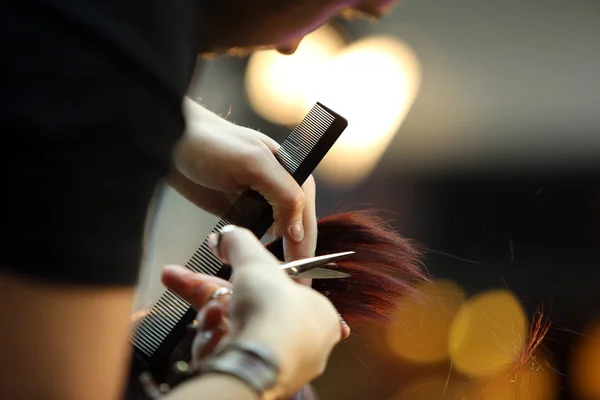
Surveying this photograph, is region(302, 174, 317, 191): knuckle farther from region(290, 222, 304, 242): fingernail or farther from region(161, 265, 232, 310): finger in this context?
region(161, 265, 232, 310): finger

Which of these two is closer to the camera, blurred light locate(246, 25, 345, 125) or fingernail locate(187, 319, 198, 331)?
fingernail locate(187, 319, 198, 331)

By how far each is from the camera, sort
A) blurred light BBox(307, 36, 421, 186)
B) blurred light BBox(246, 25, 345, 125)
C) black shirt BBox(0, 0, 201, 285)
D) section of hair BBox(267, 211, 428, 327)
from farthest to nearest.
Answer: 1. blurred light BBox(246, 25, 345, 125)
2. blurred light BBox(307, 36, 421, 186)
3. section of hair BBox(267, 211, 428, 327)
4. black shirt BBox(0, 0, 201, 285)

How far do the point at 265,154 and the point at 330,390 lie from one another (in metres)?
0.64

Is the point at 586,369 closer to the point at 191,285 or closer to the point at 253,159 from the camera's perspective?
the point at 253,159

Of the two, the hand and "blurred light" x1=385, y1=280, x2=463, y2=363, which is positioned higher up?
the hand

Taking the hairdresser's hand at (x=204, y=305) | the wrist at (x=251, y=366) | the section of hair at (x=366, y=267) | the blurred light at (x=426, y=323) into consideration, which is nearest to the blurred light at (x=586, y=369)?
the blurred light at (x=426, y=323)

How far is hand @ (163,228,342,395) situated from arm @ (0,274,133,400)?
10cm

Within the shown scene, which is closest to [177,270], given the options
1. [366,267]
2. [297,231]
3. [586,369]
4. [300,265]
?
[300,265]

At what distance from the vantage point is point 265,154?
899 mm

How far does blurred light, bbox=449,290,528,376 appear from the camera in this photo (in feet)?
3.60

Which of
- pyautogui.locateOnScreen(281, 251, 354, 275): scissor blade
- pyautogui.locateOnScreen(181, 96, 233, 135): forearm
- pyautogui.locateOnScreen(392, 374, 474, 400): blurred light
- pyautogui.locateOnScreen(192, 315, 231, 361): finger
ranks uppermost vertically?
pyautogui.locateOnScreen(181, 96, 233, 135): forearm

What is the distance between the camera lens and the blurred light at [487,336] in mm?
1099

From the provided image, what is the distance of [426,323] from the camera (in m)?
1.14

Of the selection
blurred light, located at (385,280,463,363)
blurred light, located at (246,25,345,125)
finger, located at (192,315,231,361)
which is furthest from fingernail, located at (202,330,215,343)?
blurred light, located at (246,25,345,125)
